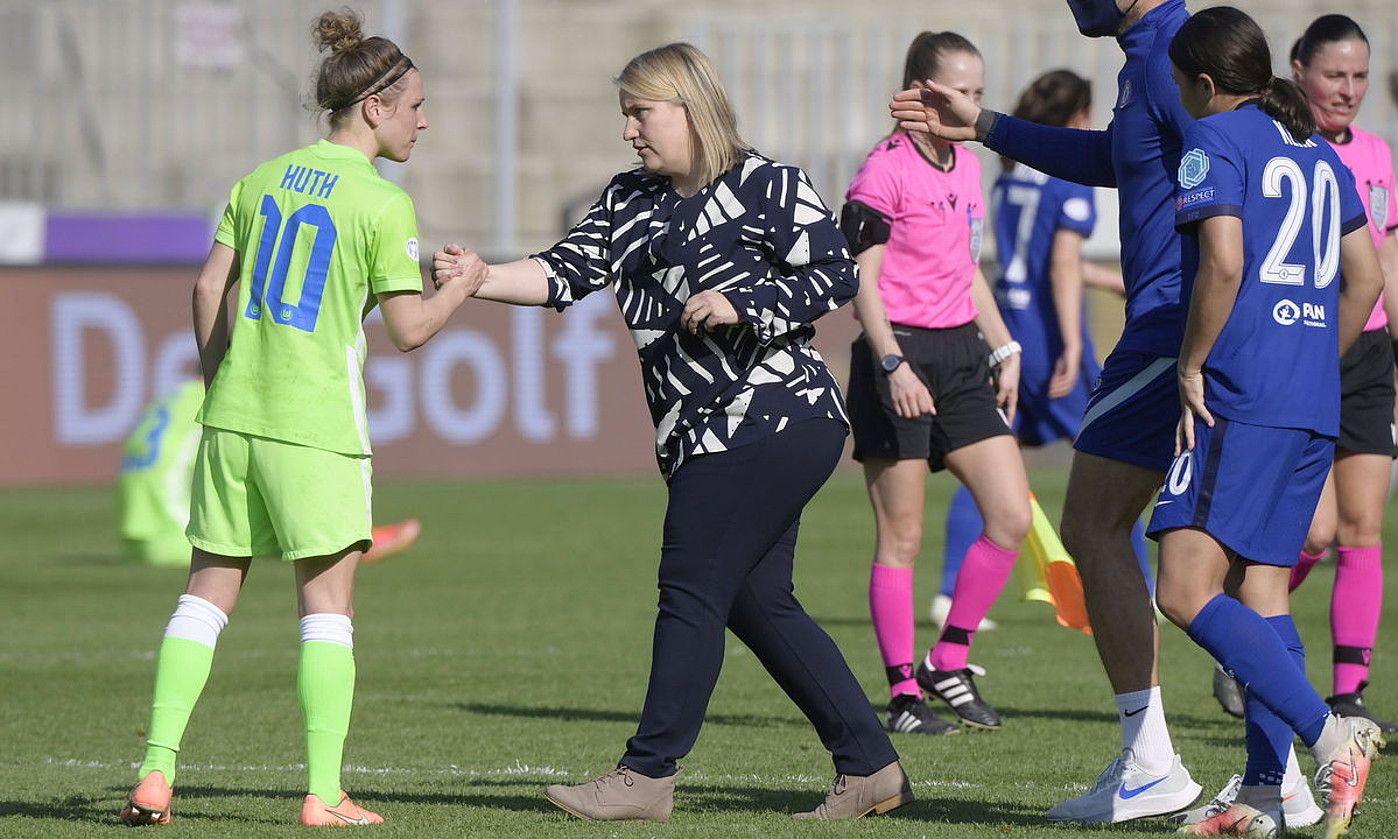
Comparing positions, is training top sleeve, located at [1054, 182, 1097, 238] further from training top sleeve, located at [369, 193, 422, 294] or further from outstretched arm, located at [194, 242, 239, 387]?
outstretched arm, located at [194, 242, 239, 387]

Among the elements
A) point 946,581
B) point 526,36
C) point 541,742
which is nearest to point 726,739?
point 541,742

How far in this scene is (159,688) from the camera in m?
5.31

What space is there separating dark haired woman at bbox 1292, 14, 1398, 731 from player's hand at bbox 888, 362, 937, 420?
1235 millimetres

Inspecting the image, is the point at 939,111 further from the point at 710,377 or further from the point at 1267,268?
the point at 1267,268

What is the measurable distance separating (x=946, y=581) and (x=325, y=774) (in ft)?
15.6


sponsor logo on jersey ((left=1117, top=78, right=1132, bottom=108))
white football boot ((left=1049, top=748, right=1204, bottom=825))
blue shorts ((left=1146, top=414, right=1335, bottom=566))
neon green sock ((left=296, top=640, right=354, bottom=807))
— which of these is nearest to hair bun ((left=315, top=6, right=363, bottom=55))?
neon green sock ((left=296, top=640, right=354, bottom=807))

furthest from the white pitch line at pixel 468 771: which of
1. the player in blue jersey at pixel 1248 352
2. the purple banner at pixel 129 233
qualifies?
the purple banner at pixel 129 233

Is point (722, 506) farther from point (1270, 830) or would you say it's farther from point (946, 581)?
point (946, 581)

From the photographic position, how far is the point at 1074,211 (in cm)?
917

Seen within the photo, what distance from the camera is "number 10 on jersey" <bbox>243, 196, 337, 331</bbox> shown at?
5.22m

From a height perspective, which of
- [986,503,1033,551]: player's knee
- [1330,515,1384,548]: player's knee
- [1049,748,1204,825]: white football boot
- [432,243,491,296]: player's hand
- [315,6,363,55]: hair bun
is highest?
[315,6,363,55]: hair bun

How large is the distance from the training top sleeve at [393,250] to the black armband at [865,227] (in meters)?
2.25

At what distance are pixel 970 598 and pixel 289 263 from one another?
9.90 feet

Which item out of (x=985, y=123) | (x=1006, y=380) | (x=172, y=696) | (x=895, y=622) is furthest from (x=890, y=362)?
(x=172, y=696)
